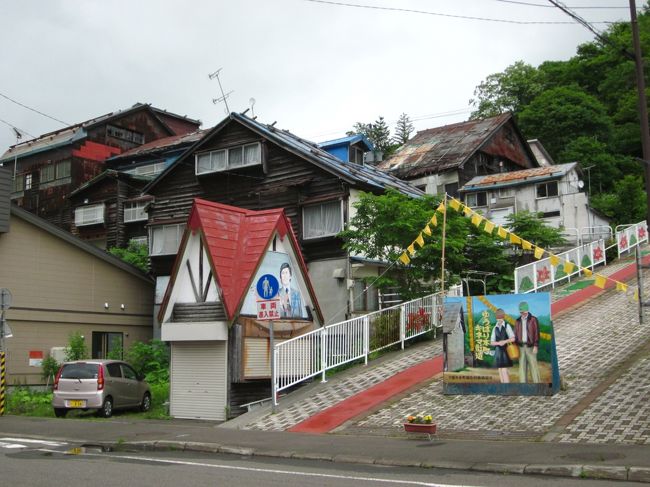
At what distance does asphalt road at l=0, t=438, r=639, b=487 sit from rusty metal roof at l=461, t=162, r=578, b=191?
102 ft

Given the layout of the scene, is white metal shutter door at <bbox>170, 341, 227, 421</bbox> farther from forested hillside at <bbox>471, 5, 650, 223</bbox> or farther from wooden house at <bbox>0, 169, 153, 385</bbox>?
forested hillside at <bbox>471, 5, 650, 223</bbox>

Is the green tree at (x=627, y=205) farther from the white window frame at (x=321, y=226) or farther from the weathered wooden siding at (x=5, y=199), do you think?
the weathered wooden siding at (x=5, y=199)

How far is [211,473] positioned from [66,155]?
40461 millimetres

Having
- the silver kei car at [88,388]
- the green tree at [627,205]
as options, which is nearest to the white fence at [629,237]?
the green tree at [627,205]

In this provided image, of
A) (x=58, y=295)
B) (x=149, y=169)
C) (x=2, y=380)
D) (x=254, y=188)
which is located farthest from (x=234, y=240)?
(x=149, y=169)

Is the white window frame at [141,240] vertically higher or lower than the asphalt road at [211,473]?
higher

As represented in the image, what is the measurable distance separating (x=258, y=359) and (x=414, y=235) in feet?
21.2

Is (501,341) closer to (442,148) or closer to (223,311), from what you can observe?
(223,311)

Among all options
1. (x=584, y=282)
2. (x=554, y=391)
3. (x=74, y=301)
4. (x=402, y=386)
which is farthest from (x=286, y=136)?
(x=554, y=391)

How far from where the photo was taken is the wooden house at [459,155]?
41594 millimetres

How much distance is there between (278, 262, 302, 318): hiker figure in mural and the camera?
60.9 feet

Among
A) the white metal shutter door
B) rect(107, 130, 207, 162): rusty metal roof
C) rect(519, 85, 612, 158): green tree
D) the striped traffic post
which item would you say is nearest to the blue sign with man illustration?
the white metal shutter door

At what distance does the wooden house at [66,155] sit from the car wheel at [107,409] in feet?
93.1

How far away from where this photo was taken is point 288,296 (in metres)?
18.8
